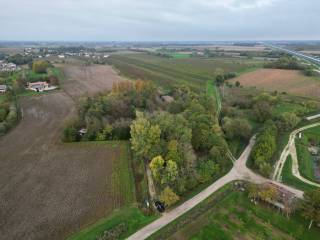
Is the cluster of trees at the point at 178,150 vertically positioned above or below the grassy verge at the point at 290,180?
above

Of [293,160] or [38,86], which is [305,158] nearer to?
[293,160]

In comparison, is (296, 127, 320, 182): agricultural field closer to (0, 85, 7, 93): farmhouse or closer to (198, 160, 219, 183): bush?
(198, 160, 219, 183): bush

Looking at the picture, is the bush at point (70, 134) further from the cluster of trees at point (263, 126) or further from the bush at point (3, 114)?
the cluster of trees at point (263, 126)

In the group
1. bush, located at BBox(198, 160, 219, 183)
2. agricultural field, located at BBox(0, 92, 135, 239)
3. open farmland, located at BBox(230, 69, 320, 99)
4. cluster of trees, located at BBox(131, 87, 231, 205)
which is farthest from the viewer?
open farmland, located at BBox(230, 69, 320, 99)

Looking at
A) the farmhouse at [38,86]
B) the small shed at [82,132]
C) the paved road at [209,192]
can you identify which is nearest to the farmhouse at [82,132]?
the small shed at [82,132]

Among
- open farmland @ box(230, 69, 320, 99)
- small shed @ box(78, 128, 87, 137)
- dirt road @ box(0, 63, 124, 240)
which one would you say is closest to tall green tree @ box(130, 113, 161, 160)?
dirt road @ box(0, 63, 124, 240)
